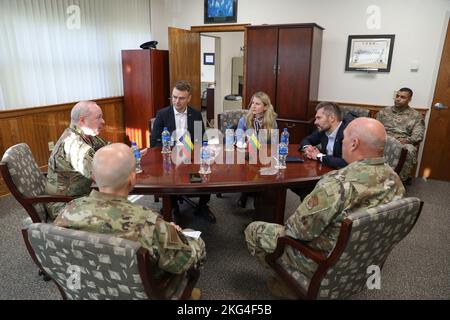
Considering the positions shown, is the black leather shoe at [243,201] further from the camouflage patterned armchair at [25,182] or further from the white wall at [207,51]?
the white wall at [207,51]

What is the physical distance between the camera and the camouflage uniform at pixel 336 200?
1400mm

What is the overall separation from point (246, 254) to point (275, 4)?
11.7 ft

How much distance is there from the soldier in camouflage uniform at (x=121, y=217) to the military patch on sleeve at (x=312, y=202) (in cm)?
56

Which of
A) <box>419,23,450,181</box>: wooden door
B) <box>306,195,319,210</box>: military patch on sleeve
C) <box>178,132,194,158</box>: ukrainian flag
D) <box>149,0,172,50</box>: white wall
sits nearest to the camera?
<box>306,195,319,210</box>: military patch on sleeve

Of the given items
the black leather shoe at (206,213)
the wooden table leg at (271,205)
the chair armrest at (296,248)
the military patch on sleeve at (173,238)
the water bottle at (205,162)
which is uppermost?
the water bottle at (205,162)

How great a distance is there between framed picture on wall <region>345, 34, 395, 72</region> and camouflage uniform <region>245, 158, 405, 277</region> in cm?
316

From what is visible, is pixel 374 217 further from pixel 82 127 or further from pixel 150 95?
pixel 150 95

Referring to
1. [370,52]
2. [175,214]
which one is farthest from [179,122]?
[370,52]

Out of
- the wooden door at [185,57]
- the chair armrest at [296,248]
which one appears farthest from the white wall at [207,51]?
the chair armrest at [296,248]

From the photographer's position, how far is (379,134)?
1511 mm

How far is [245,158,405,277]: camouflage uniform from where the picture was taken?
4.59 feet

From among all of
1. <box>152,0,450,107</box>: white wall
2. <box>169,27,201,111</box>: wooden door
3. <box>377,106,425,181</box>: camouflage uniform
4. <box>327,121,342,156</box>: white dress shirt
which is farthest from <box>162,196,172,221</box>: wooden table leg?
<box>152,0,450,107</box>: white wall

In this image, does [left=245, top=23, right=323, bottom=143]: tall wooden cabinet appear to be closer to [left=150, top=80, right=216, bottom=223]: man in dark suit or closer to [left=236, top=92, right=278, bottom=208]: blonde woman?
[left=236, top=92, right=278, bottom=208]: blonde woman
